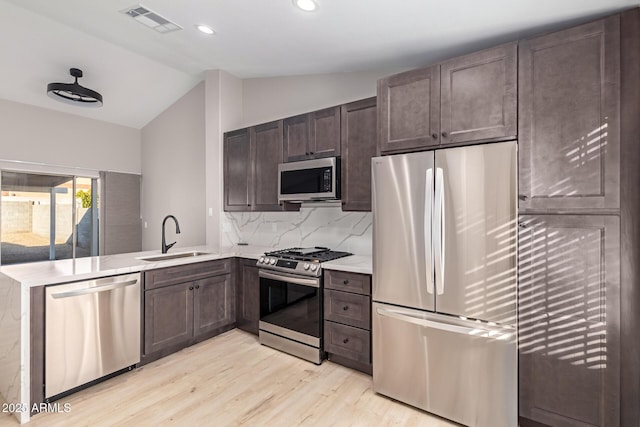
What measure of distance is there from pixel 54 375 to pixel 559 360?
10.5 feet

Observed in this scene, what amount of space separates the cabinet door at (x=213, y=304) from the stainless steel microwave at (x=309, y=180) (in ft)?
3.63

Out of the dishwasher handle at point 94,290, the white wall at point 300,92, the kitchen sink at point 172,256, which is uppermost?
the white wall at point 300,92

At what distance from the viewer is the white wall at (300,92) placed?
10.9 feet

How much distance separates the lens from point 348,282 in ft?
8.60

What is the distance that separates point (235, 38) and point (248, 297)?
8.44ft

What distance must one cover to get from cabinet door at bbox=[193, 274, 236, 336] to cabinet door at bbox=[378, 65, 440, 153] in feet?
7.14

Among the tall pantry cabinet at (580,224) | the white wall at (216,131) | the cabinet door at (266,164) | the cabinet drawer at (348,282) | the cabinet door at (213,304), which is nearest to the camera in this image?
the tall pantry cabinet at (580,224)

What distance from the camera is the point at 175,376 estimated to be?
101 inches

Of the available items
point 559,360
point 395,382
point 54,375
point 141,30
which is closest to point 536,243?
point 559,360

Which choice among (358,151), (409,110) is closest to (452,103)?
(409,110)

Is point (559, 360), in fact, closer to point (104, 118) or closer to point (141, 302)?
point (141, 302)

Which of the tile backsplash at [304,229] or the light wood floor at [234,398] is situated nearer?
Answer: the light wood floor at [234,398]

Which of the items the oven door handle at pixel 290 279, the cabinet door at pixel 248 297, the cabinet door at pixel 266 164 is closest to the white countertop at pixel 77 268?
the cabinet door at pixel 248 297

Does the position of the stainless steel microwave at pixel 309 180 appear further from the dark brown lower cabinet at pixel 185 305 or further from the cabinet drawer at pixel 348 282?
the dark brown lower cabinet at pixel 185 305
